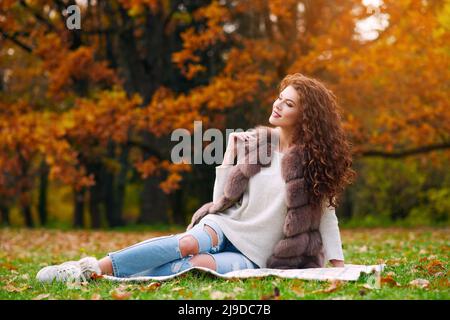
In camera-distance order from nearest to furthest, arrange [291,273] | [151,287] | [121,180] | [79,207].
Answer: [151,287] → [291,273] → [121,180] → [79,207]

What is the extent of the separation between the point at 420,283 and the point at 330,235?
74 centimetres

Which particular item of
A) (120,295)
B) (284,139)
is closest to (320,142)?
(284,139)

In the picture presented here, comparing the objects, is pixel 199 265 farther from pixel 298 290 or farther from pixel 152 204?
pixel 152 204

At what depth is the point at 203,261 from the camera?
4.42 metres

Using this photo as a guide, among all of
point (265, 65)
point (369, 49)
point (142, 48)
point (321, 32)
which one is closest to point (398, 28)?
point (369, 49)

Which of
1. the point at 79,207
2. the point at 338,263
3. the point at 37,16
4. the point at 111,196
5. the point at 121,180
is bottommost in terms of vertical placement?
the point at 79,207

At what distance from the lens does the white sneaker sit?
4.30 metres

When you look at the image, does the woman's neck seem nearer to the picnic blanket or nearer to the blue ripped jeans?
the blue ripped jeans

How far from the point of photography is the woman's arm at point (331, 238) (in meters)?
4.50

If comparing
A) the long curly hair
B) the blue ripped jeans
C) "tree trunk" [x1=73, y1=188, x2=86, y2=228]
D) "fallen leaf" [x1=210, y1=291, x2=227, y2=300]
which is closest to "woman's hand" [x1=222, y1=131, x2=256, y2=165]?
the long curly hair

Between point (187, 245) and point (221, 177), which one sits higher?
point (221, 177)

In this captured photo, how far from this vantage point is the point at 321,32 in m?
14.1

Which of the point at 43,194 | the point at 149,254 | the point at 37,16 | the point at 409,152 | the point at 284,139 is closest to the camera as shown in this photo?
the point at 149,254
